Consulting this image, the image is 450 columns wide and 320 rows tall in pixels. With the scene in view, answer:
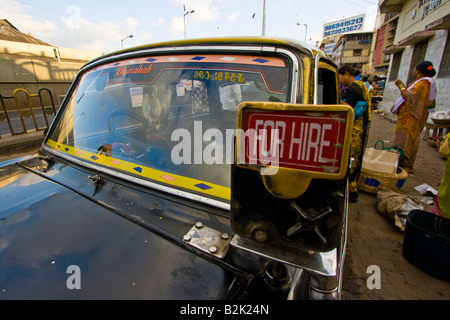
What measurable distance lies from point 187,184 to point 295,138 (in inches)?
28.7

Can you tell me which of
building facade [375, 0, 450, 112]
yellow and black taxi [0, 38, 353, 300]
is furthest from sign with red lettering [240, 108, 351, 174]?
building facade [375, 0, 450, 112]

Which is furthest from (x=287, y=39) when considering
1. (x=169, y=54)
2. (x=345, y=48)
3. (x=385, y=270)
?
(x=345, y=48)

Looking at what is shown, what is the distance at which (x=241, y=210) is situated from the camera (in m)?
0.77

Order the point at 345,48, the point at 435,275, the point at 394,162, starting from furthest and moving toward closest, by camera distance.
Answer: the point at 345,48 < the point at 394,162 < the point at 435,275

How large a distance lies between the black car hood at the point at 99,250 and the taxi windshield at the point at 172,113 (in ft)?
0.76

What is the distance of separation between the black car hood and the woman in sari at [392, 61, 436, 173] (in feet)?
17.1

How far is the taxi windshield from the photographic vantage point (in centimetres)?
118

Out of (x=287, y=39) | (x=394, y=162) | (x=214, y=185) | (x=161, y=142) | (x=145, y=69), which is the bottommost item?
(x=394, y=162)

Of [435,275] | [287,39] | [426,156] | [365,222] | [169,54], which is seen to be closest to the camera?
[287,39]

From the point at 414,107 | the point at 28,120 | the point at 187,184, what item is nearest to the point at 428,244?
the point at 187,184

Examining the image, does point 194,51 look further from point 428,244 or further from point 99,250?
point 428,244

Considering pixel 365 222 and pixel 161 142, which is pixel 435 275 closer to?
pixel 365 222

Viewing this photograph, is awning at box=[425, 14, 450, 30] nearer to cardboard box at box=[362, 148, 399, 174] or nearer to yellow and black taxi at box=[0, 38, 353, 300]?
cardboard box at box=[362, 148, 399, 174]

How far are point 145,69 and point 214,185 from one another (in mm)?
912
